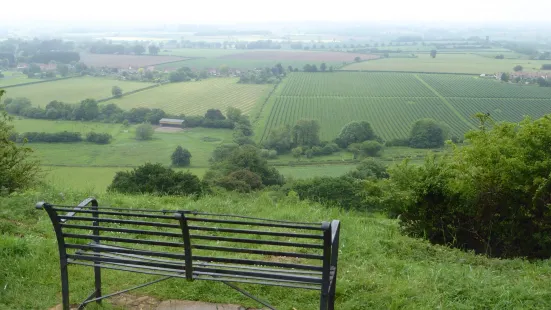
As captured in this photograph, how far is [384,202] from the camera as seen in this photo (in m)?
8.88

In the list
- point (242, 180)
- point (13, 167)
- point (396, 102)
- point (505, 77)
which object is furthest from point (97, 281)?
point (505, 77)

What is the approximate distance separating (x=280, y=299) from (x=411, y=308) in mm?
1017

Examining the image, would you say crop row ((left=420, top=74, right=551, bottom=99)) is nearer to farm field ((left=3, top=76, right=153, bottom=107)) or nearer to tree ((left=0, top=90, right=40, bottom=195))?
farm field ((left=3, top=76, right=153, bottom=107))

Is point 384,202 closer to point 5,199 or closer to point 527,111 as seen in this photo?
point 5,199

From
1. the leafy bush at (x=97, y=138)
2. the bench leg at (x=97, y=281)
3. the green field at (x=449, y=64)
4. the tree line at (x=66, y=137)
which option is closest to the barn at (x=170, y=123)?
the tree line at (x=66, y=137)

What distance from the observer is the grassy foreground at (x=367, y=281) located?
3.89 metres

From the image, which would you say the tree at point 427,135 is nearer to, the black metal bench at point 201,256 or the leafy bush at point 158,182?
the leafy bush at point 158,182

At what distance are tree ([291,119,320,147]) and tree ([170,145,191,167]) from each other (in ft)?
31.6

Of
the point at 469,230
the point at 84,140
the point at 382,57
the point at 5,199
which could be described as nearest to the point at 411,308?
the point at 469,230

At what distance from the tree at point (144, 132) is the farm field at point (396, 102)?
8.79m

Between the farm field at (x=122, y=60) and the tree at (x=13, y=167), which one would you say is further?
the farm field at (x=122, y=60)

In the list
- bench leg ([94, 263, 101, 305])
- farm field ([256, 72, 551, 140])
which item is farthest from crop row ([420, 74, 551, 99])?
bench leg ([94, 263, 101, 305])

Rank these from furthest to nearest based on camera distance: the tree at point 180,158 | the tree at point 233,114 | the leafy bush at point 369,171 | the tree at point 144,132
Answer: the tree at point 233,114 → the tree at point 144,132 → the tree at point 180,158 → the leafy bush at point 369,171

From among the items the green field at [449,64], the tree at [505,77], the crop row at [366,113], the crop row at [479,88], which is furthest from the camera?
the green field at [449,64]
